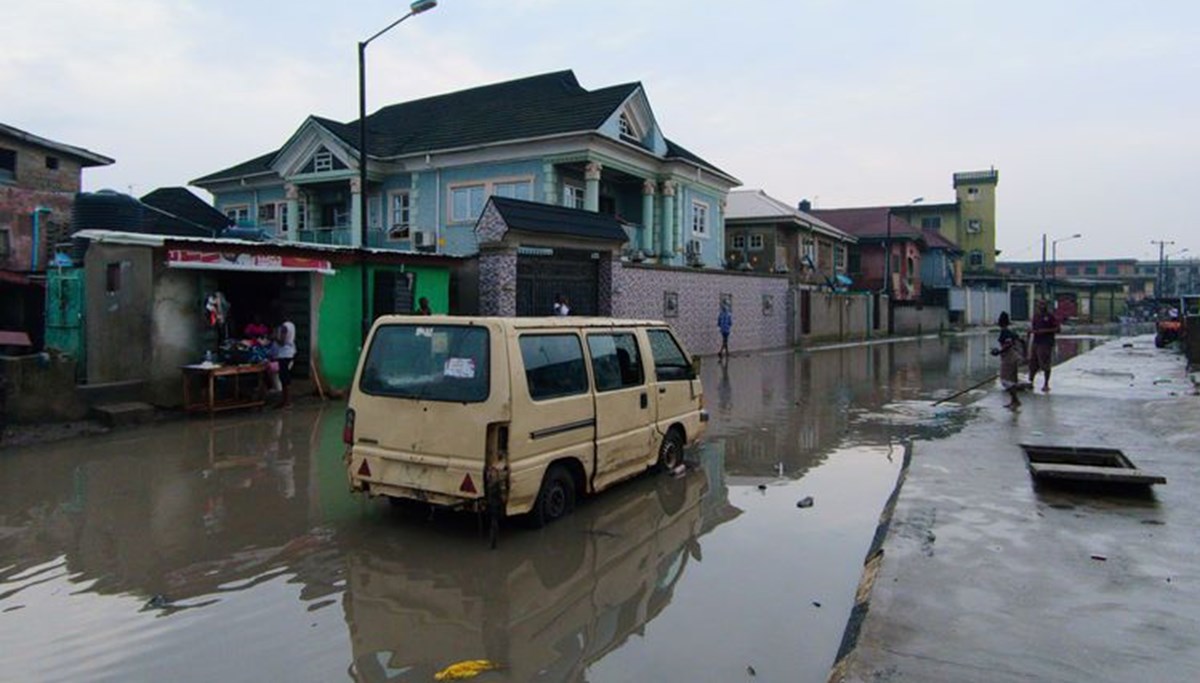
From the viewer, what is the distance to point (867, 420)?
13242 mm

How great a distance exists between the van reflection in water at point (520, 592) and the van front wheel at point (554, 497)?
0.12 meters

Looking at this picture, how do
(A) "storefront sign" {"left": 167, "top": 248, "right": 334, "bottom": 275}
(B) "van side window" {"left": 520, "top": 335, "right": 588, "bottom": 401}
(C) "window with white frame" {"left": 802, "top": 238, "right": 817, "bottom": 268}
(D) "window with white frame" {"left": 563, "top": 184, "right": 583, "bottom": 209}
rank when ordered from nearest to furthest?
(B) "van side window" {"left": 520, "top": 335, "right": 588, "bottom": 401}, (A) "storefront sign" {"left": 167, "top": 248, "right": 334, "bottom": 275}, (D) "window with white frame" {"left": 563, "top": 184, "right": 583, "bottom": 209}, (C) "window with white frame" {"left": 802, "top": 238, "right": 817, "bottom": 268}

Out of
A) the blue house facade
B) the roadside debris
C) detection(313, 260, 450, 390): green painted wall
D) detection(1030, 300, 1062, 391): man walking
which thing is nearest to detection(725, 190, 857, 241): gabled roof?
the blue house facade

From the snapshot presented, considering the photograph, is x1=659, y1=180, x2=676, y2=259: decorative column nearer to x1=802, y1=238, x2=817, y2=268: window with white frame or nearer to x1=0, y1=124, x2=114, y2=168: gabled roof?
x1=802, y1=238, x2=817, y2=268: window with white frame

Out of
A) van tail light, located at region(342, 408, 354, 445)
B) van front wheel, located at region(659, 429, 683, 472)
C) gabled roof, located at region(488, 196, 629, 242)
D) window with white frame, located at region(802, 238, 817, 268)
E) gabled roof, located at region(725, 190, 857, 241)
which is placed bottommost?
van front wheel, located at region(659, 429, 683, 472)

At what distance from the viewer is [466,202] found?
2828 cm

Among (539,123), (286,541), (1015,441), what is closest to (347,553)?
(286,541)

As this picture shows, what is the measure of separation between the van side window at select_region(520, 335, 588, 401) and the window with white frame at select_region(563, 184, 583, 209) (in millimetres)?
20783

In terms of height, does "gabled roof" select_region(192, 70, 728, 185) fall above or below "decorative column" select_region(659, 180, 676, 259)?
above

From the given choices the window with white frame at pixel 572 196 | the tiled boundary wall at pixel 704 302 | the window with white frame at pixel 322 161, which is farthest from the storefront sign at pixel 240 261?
the window with white frame at pixel 322 161

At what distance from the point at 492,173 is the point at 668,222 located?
23.7 ft

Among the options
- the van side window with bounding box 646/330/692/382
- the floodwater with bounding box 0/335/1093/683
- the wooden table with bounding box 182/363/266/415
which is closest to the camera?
the floodwater with bounding box 0/335/1093/683

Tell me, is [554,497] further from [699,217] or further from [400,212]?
[699,217]

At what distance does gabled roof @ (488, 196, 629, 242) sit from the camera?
18.3m
